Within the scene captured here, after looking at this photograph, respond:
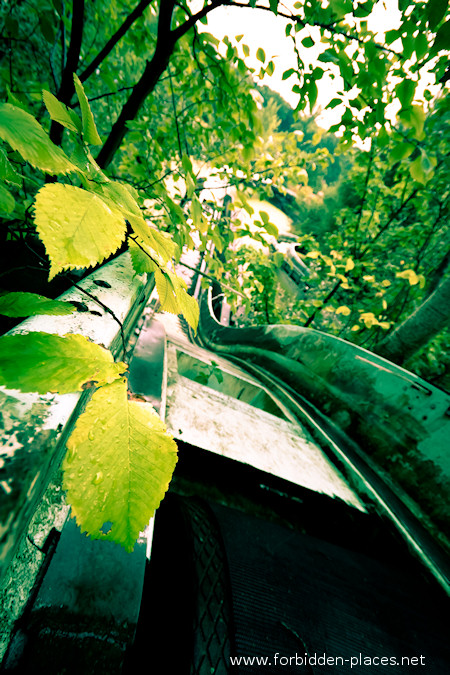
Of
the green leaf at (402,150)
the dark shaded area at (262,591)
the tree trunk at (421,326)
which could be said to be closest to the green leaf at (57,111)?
the dark shaded area at (262,591)

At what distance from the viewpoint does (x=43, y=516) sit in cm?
65

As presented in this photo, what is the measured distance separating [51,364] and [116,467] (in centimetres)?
20

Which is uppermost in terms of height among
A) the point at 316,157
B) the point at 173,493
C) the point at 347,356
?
the point at 316,157

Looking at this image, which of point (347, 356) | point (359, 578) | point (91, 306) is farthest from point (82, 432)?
point (347, 356)

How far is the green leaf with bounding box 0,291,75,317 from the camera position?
0.59 metres

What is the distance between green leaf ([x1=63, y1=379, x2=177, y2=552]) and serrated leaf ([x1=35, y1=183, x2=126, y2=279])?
0.75 feet

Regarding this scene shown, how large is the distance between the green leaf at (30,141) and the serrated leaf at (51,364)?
0.29 m

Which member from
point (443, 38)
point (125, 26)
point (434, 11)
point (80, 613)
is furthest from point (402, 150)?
point (80, 613)

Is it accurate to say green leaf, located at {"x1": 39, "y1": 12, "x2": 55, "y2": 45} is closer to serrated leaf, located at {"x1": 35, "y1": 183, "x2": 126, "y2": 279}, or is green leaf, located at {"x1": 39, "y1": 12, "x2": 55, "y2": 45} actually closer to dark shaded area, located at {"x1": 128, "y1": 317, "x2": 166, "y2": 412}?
dark shaded area, located at {"x1": 128, "y1": 317, "x2": 166, "y2": 412}

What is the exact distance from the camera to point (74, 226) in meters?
0.43

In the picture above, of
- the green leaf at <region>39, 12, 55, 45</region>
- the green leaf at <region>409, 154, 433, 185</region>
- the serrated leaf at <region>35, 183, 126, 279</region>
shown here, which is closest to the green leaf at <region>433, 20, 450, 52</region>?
the green leaf at <region>409, 154, 433, 185</region>

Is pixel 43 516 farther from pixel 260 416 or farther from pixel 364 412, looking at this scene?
pixel 364 412

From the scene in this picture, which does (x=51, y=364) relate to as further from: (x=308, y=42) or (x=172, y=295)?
(x=308, y=42)

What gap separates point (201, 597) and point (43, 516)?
606 millimetres
